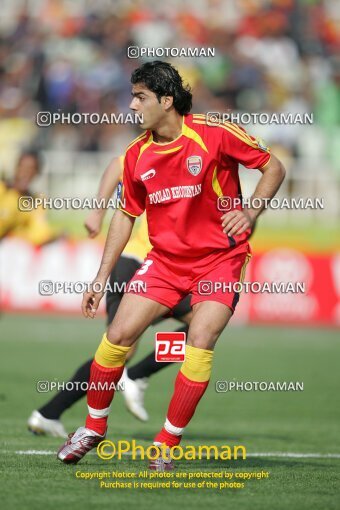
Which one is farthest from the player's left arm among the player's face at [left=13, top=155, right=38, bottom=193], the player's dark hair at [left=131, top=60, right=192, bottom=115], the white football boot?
the player's face at [left=13, top=155, right=38, bottom=193]

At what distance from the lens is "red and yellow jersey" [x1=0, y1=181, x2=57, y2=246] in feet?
35.9

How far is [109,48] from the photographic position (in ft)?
77.0

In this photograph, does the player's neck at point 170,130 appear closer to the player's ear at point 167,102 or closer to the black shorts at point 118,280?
the player's ear at point 167,102

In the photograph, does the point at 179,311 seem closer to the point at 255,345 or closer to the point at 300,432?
the point at 300,432

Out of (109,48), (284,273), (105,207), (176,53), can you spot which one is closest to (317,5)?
(109,48)

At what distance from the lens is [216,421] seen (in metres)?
9.70

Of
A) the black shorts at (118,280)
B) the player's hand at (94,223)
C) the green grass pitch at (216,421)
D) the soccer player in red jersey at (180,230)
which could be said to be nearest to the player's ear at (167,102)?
the soccer player in red jersey at (180,230)

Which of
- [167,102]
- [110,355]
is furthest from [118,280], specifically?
[167,102]

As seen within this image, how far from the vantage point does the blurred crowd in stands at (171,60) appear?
21562mm

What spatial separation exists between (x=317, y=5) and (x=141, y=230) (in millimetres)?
17746

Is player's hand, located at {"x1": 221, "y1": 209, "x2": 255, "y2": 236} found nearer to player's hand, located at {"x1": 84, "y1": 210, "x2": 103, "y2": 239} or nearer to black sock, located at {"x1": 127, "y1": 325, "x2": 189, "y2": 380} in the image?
player's hand, located at {"x1": 84, "y1": 210, "x2": 103, "y2": 239}

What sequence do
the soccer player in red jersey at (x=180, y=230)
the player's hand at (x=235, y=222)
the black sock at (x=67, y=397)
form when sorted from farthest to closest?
1. the black sock at (x=67, y=397)
2. the soccer player in red jersey at (x=180, y=230)
3. the player's hand at (x=235, y=222)

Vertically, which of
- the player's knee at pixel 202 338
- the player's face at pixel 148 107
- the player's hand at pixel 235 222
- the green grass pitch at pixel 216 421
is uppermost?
the player's face at pixel 148 107

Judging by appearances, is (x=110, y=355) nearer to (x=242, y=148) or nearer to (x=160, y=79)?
(x=242, y=148)
